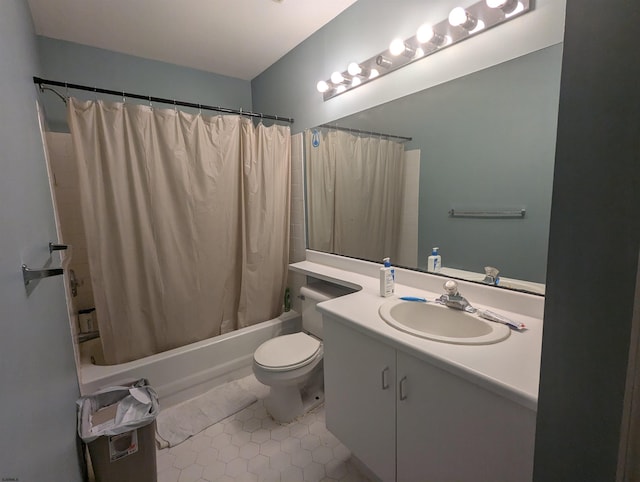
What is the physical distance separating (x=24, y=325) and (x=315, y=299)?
142cm

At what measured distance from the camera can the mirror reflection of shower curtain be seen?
1743mm

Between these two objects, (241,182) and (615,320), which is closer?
(615,320)

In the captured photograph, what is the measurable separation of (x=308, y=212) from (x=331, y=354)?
131 cm

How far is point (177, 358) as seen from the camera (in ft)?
6.37

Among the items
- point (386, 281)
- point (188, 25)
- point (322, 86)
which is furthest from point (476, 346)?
point (188, 25)

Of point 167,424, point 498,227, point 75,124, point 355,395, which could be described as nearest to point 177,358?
point 167,424

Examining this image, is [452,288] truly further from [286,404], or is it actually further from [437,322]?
[286,404]

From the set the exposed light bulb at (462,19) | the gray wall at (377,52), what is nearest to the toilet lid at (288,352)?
the gray wall at (377,52)

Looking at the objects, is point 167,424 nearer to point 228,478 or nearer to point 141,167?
point 228,478

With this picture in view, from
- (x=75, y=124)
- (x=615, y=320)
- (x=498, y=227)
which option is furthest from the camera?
(x=75, y=124)

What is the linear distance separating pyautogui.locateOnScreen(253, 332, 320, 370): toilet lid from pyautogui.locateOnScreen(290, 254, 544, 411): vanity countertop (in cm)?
47

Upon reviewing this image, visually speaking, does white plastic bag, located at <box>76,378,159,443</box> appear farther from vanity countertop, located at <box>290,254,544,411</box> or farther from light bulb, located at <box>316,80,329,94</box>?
light bulb, located at <box>316,80,329,94</box>

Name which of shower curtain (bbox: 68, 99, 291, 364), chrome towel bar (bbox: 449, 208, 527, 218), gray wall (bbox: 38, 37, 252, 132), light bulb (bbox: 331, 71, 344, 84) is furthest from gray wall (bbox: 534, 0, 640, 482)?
gray wall (bbox: 38, 37, 252, 132)

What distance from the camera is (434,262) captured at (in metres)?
1.50
